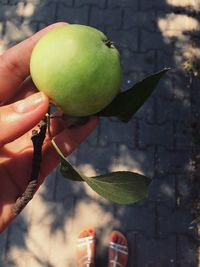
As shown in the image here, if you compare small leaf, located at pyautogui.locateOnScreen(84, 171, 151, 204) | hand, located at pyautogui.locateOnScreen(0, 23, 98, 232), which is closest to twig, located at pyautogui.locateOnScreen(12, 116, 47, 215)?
small leaf, located at pyautogui.locateOnScreen(84, 171, 151, 204)

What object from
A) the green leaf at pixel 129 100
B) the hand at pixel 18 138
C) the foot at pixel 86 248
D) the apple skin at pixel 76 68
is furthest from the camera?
the foot at pixel 86 248

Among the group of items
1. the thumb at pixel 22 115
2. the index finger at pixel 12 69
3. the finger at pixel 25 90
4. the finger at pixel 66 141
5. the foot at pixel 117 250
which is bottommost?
the foot at pixel 117 250

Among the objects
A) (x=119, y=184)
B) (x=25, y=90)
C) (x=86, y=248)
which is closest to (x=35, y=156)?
(x=119, y=184)

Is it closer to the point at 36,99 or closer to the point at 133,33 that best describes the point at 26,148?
the point at 36,99

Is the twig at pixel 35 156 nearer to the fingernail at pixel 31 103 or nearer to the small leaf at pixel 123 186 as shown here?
the fingernail at pixel 31 103

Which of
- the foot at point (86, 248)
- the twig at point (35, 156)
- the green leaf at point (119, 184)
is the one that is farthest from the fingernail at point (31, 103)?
the foot at point (86, 248)

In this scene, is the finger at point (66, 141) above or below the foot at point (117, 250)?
above

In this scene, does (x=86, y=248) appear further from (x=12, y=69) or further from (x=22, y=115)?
(x=22, y=115)
